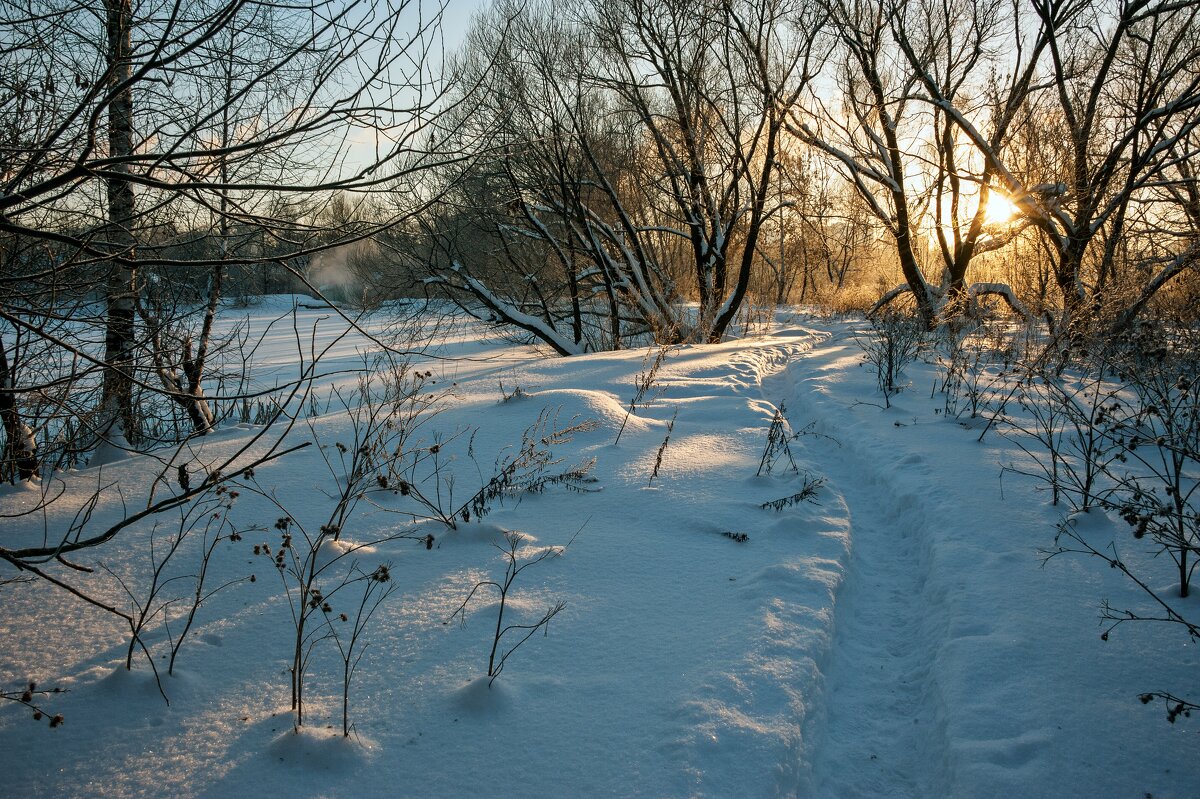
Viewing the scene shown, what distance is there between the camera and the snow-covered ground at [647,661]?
6.52 ft

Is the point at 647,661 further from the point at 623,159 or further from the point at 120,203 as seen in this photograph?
the point at 623,159

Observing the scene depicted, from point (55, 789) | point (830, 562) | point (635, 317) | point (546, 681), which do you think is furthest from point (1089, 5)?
point (55, 789)

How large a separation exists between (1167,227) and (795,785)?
10.3 meters

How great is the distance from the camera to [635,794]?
1932mm

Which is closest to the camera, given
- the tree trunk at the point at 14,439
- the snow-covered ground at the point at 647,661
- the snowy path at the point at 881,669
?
the snow-covered ground at the point at 647,661

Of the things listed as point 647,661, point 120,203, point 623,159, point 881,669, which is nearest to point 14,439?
point 120,203

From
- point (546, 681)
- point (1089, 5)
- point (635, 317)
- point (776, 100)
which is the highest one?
A: point (1089, 5)

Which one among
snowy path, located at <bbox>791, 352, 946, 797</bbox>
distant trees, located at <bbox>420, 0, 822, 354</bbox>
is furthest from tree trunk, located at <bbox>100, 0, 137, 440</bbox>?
Result: distant trees, located at <bbox>420, 0, 822, 354</bbox>

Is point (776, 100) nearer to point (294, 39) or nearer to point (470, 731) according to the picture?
point (294, 39)

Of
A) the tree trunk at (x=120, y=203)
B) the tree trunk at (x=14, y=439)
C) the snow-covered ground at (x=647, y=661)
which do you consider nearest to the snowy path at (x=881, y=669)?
the snow-covered ground at (x=647, y=661)

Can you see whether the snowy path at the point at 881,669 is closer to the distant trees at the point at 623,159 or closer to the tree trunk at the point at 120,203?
the tree trunk at the point at 120,203

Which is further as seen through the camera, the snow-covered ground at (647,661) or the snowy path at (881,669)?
the snowy path at (881,669)

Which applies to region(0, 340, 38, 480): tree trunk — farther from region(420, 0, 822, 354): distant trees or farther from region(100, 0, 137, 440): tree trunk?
region(420, 0, 822, 354): distant trees

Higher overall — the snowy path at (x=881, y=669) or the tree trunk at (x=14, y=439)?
the tree trunk at (x=14, y=439)
